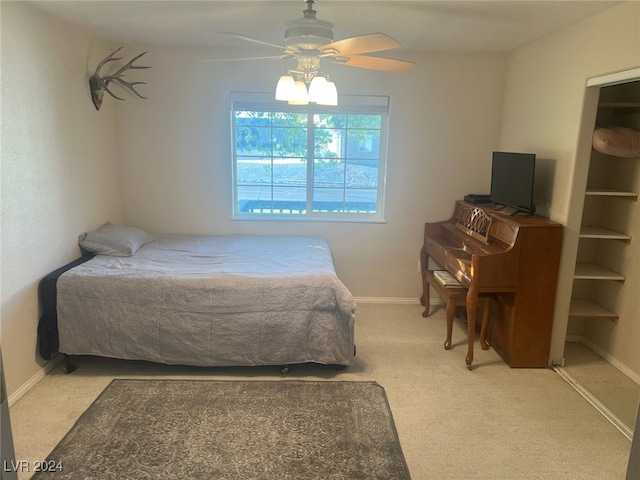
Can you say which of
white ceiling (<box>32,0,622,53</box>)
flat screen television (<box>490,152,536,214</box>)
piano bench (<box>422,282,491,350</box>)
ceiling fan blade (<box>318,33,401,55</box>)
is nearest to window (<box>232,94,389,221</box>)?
white ceiling (<box>32,0,622,53</box>)

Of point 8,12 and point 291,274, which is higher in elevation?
point 8,12

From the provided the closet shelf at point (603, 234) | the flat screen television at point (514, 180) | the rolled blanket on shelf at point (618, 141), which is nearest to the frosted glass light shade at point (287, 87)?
the flat screen television at point (514, 180)

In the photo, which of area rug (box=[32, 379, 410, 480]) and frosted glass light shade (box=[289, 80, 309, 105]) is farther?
frosted glass light shade (box=[289, 80, 309, 105])

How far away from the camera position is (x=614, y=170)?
322 centimetres

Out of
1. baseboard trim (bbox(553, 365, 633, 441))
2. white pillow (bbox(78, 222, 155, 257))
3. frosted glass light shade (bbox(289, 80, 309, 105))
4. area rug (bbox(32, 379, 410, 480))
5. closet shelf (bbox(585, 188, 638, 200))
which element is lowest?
area rug (bbox(32, 379, 410, 480))

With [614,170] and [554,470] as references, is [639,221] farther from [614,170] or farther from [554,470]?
[554,470]

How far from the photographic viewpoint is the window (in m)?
3.99

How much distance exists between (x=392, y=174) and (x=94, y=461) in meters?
3.11

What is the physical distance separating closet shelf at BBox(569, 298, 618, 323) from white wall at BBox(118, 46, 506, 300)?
4.24 feet

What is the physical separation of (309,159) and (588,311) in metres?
2.59

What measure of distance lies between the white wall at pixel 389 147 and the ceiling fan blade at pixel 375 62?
132cm

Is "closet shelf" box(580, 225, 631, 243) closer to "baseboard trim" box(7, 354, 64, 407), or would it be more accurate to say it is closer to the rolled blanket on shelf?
the rolled blanket on shelf

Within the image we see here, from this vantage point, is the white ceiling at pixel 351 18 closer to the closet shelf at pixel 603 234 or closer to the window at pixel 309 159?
the window at pixel 309 159

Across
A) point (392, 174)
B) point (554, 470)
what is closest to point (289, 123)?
point (392, 174)
